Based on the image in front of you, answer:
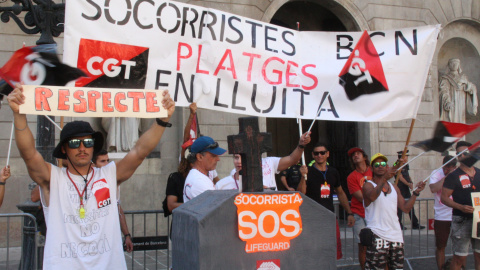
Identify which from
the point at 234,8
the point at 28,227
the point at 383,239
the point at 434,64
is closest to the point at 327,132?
the point at 434,64

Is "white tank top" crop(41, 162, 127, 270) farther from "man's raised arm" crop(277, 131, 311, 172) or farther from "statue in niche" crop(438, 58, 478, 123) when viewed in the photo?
"statue in niche" crop(438, 58, 478, 123)

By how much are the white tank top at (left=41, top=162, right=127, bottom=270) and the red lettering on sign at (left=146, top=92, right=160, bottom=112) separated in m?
0.59

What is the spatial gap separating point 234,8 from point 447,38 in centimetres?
620

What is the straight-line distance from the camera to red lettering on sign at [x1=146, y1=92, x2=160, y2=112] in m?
4.02

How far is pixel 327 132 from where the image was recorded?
1581 centimetres

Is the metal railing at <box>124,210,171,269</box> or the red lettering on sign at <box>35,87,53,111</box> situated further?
the metal railing at <box>124,210,171,269</box>

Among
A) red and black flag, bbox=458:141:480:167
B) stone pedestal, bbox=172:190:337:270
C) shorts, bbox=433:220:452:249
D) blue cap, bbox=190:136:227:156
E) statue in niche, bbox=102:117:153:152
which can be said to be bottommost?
shorts, bbox=433:220:452:249

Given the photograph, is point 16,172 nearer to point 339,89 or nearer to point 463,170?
point 339,89

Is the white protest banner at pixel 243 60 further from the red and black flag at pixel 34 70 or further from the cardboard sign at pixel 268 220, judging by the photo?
the cardboard sign at pixel 268 220

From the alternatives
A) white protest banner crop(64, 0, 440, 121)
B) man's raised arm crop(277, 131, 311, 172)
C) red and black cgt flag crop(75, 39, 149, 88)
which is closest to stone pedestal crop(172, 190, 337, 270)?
red and black cgt flag crop(75, 39, 149, 88)

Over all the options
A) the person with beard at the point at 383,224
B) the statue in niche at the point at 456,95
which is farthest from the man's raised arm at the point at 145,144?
the statue in niche at the point at 456,95

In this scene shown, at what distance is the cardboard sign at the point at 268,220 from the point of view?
10.3 feet

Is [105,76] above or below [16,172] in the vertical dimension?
above

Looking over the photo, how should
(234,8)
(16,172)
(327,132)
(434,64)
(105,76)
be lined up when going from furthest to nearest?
(327,132) < (434,64) < (234,8) < (16,172) < (105,76)
